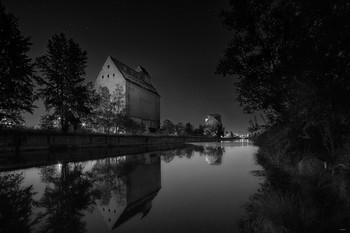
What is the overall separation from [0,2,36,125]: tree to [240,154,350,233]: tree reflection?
27.0 metres

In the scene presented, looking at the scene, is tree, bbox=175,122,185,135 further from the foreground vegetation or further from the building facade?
the foreground vegetation

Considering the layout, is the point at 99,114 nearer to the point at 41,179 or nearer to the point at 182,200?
the point at 41,179

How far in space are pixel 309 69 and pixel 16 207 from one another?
388 inches

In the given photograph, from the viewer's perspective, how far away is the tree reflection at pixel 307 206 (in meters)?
3.97

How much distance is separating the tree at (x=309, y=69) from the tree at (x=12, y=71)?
24.5m

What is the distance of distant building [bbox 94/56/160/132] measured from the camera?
6488cm

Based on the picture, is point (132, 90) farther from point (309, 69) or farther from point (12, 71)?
point (309, 69)

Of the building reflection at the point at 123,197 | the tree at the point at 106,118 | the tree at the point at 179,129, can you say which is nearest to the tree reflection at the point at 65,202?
the building reflection at the point at 123,197

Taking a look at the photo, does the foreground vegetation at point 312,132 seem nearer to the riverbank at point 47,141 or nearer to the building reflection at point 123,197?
the building reflection at point 123,197

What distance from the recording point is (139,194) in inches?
287

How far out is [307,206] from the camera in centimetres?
486

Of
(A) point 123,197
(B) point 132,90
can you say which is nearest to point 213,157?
(A) point 123,197

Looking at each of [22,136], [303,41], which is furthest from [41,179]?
[22,136]

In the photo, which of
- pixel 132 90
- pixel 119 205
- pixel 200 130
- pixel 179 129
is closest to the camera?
pixel 119 205
